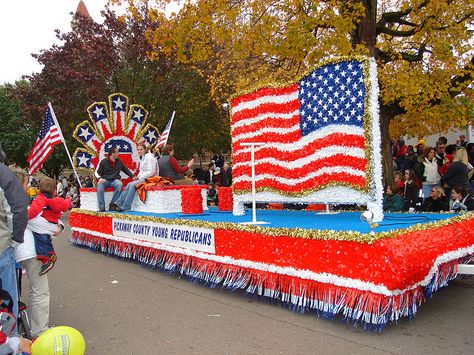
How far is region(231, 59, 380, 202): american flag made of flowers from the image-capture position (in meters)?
5.84

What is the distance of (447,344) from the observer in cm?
421

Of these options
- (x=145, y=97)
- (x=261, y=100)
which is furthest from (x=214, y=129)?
(x=261, y=100)

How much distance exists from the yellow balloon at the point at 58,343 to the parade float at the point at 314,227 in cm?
256

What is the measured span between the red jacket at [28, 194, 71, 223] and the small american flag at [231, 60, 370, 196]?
3.22m

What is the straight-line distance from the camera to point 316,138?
251 inches

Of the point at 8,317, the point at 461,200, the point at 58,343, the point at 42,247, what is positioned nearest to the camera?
the point at 8,317

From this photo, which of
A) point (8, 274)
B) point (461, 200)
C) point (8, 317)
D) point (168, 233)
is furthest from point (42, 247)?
point (461, 200)

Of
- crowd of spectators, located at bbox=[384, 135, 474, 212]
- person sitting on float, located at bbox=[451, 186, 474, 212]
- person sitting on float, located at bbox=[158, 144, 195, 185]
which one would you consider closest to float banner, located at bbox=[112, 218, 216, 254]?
person sitting on float, located at bbox=[158, 144, 195, 185]

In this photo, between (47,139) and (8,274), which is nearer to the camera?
(8,274)

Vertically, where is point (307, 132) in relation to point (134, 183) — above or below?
above

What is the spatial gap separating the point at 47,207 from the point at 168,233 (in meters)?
2.92

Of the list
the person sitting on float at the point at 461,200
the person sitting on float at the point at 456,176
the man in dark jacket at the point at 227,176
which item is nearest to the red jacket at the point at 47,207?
the person sitting on float at the point at 461,200

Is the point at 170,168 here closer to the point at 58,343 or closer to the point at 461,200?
the point at 461,200

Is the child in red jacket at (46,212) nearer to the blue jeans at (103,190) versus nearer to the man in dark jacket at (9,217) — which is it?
the man in dark jacket at (9,217)
